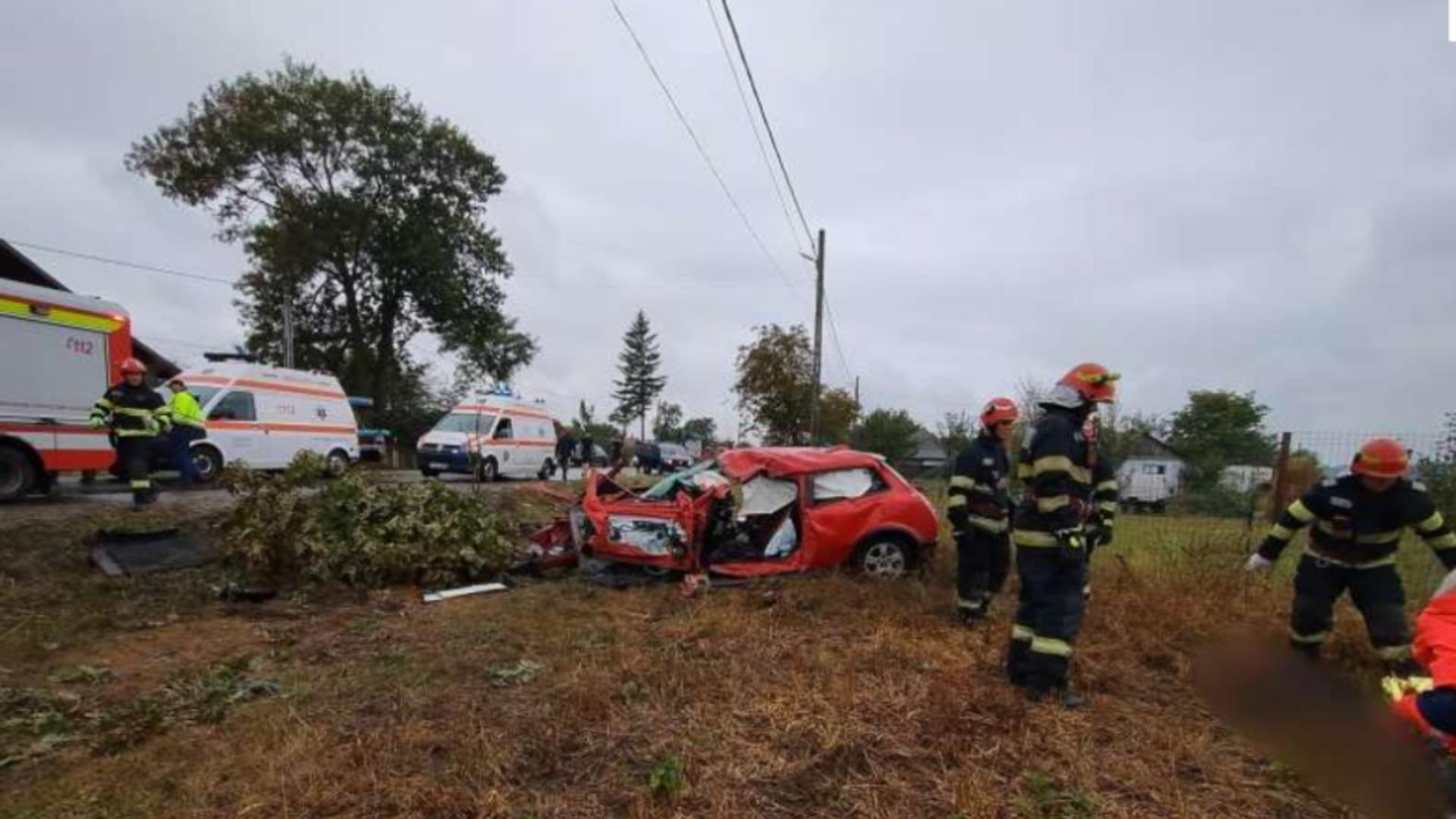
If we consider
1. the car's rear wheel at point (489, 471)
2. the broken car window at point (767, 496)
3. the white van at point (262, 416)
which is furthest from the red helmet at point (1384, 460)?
the car's rear wheel at point (489, 471)

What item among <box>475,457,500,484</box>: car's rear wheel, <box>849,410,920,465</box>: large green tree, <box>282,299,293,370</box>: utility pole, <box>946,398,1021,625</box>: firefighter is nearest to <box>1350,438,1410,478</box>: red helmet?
<box>946,398,1021,625</box>: firefighter

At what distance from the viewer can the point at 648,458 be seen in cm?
3519

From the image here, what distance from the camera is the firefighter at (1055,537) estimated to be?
413 centimetres

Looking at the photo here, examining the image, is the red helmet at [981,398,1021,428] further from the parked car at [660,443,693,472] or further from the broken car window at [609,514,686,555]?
the parked car at [660,443,693,472]

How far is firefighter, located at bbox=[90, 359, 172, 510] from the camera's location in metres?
8.42

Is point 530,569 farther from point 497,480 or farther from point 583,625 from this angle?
point 497,480

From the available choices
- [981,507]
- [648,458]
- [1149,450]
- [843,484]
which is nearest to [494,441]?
[843,484]

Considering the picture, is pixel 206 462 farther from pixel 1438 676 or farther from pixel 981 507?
pixel 1438 676

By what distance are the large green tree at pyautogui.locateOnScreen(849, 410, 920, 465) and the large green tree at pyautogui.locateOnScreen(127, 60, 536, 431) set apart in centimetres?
1716

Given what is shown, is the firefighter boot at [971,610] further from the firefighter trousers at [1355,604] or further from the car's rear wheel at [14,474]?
the car's rear wheel at [14,474]

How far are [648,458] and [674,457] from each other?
3.33 meters

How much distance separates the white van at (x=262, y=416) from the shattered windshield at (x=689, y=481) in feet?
25.1

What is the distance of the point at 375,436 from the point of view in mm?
25359

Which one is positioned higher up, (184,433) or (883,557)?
(184,433)
